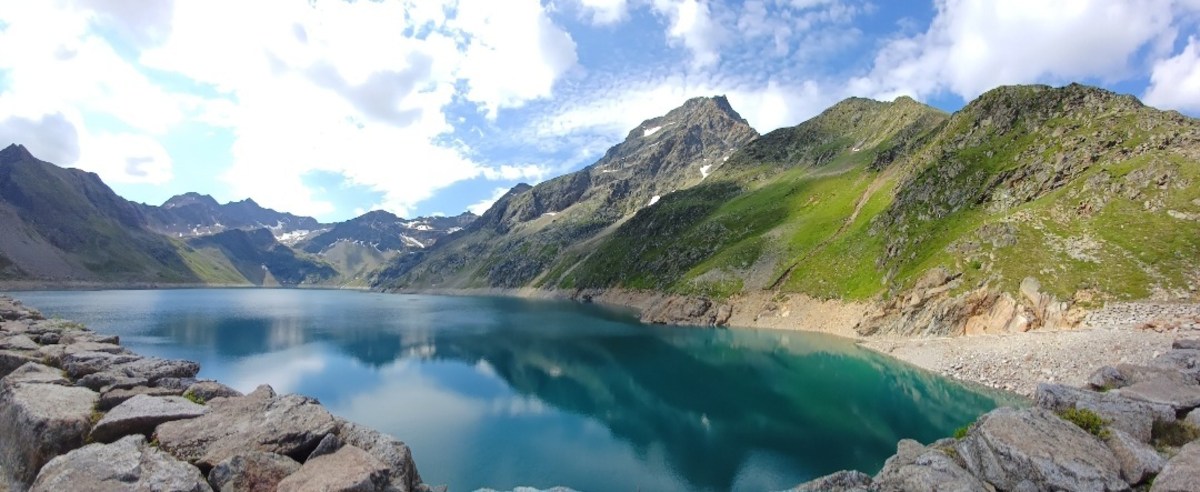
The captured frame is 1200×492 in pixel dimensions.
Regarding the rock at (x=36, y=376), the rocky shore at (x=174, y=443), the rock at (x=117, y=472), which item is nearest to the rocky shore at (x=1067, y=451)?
the rocky shore at (x=174, y=443)

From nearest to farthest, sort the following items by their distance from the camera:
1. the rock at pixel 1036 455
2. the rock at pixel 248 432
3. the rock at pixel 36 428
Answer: the rock at pixel 248 432 < the rock at pixel 36 428 < the rock at pixel 1036 455

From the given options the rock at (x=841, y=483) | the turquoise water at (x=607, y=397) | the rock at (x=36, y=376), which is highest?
the rock at (x=36, y=376)

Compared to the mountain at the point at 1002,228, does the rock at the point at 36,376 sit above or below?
below

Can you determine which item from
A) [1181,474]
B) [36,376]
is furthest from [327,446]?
[1181,474]

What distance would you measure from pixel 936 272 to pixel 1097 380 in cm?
5890

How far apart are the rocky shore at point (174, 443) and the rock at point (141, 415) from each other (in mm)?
27

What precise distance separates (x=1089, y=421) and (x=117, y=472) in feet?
93.2

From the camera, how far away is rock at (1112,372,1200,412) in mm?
19781

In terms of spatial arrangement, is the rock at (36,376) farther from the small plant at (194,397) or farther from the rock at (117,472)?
the rock at (117,472)

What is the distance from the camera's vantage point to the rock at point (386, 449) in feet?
46.7

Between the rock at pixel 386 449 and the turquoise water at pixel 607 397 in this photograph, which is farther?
the turquoise water at pixel 607 397

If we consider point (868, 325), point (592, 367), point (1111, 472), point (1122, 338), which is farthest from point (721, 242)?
point (1111, 472)

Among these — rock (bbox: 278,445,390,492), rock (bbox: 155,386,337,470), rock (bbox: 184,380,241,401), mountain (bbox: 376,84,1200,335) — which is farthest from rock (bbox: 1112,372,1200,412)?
mountain (bbox: 376,84,1200,335)

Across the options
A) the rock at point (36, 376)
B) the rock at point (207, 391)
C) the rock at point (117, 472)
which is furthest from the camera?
the rock at point (207, 391)
